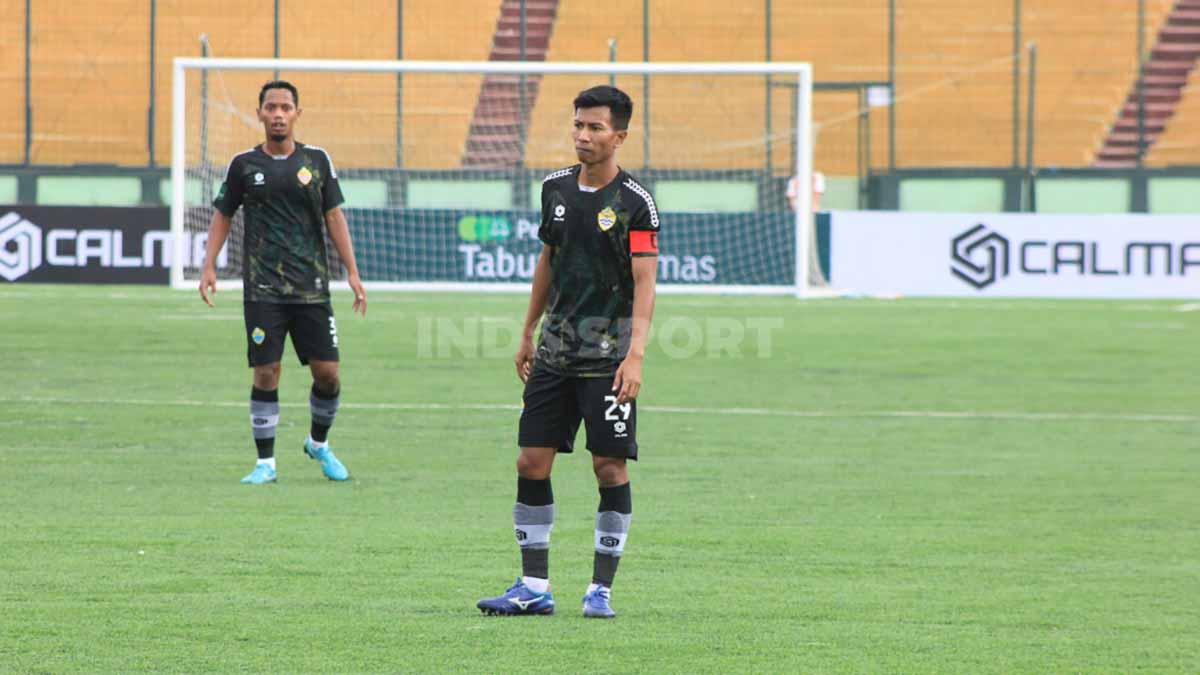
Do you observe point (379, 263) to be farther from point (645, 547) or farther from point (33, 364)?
point (645, 547)

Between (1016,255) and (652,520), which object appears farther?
(1016,255)

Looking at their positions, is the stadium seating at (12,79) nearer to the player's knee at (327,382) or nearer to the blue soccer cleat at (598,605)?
the player's knee at (327,382)

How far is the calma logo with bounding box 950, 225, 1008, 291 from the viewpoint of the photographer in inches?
1206

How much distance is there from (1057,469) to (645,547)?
391 centimetres

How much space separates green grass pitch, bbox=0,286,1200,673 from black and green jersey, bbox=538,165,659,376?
3.08ft

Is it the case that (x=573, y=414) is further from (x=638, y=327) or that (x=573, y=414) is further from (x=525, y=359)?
(x=638, y=327)

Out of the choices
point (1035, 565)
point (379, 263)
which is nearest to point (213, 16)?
point (379, 263)

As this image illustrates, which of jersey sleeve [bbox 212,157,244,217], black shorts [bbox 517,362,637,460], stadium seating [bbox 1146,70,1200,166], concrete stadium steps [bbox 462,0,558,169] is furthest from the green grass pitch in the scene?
stadium seating [bbox 1146,70,1200,166]

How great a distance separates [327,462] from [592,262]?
4133 mm

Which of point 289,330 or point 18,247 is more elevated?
point 18,247

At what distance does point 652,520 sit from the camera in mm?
9281

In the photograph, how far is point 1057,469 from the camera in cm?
1151

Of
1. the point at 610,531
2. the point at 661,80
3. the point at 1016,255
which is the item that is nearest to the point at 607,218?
the point at 610,531

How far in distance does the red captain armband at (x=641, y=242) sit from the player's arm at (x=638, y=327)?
0.03 metres
